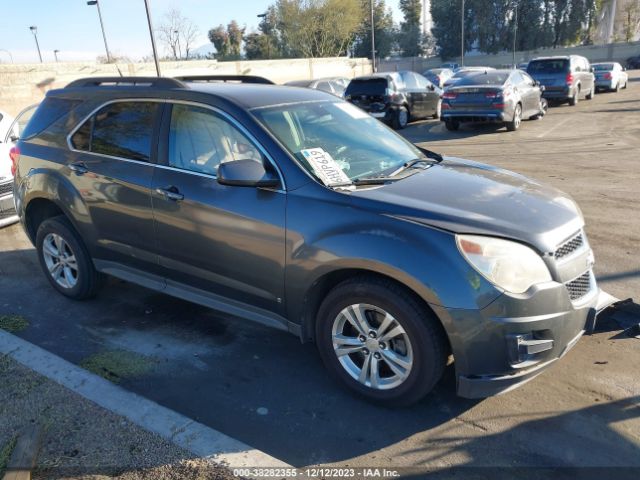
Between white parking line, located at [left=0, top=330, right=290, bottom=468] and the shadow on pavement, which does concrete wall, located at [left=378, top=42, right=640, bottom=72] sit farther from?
white parking line, located at [left=0, top=330, right=290, bottom=468]

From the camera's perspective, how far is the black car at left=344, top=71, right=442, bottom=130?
52.0 ft

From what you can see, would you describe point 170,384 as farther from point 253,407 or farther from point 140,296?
point 140,296

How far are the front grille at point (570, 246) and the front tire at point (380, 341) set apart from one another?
2.65ft

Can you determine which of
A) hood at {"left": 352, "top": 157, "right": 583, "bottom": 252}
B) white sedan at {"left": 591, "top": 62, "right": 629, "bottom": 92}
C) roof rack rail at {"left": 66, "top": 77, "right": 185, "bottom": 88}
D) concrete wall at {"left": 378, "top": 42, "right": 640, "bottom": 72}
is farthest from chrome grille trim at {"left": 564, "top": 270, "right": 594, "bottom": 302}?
concrete wall at {"left": 378, "top": 42, "right": 640, "bottom": 72}

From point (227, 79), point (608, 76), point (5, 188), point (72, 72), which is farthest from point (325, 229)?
point (72, 72)

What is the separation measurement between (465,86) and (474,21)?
60280 mm

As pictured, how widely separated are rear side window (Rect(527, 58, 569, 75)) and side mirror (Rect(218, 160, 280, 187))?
19316 mm

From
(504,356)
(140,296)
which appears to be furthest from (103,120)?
(504,356)

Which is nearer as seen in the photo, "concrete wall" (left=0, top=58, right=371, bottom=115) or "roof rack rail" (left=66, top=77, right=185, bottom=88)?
"roof rack rail" (left=66, top=77, right=185, bottom=88)

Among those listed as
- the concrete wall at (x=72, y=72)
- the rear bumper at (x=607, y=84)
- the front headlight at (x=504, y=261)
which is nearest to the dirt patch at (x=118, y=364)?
the front headlight at (x=504, y=261)

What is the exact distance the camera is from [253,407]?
10.7 ft

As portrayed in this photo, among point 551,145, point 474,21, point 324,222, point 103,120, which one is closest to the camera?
point 324,222

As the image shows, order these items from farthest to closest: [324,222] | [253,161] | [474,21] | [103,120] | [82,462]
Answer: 1. [474,21]
2. [103,120]
3. [253,161]
4. [324,222]
5. [82,462]

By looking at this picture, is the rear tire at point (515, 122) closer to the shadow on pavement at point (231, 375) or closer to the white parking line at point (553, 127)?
the white parking line at point (553, 127)
